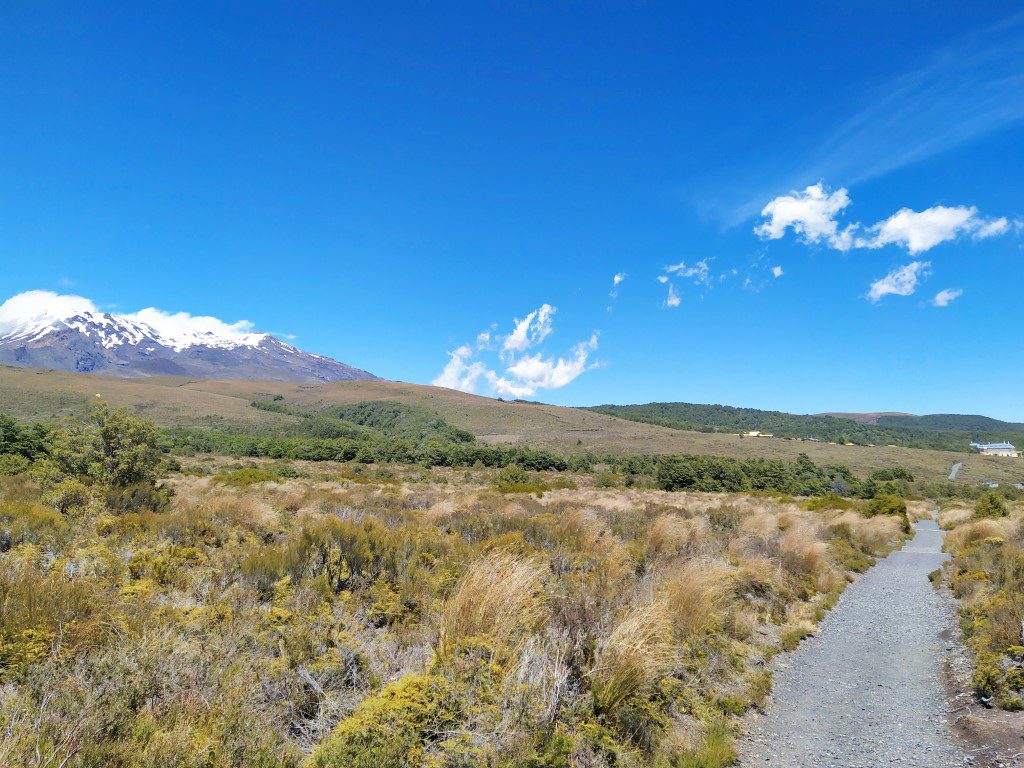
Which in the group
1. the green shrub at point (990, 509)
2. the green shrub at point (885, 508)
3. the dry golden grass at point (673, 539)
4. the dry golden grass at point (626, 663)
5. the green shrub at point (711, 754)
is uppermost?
the dry golden grass at point (626, 663)

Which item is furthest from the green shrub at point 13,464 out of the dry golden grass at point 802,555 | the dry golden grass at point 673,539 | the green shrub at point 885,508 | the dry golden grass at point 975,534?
the green shrub at point 885,508

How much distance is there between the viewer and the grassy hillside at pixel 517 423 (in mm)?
90312

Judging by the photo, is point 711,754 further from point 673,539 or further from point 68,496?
point 68,496

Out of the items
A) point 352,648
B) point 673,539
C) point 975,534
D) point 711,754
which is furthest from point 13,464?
point 975,534

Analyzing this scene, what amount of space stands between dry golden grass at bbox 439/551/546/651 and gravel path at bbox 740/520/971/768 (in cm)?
246

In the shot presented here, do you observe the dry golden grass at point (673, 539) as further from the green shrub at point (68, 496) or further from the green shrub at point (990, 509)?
the green shrub at point (990, 509)

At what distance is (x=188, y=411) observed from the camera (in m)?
121

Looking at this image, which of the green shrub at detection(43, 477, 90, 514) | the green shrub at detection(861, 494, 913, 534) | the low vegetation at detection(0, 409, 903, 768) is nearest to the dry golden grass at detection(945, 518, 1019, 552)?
the green shrub at detection(861, 494, 913, 534)

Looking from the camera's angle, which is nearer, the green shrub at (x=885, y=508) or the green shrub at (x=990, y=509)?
the green shrub at (x=990, y=509)

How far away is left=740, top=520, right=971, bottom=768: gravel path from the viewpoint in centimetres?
484

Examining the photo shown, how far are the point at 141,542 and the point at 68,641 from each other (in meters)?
3.42

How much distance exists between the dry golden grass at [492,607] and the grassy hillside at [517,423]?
8441cm

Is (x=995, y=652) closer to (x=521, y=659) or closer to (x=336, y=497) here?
(x=521, y=659)

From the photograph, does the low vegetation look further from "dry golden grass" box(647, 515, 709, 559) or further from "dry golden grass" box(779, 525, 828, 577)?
"dry golden grass" box(779, 525, 828, 577)
